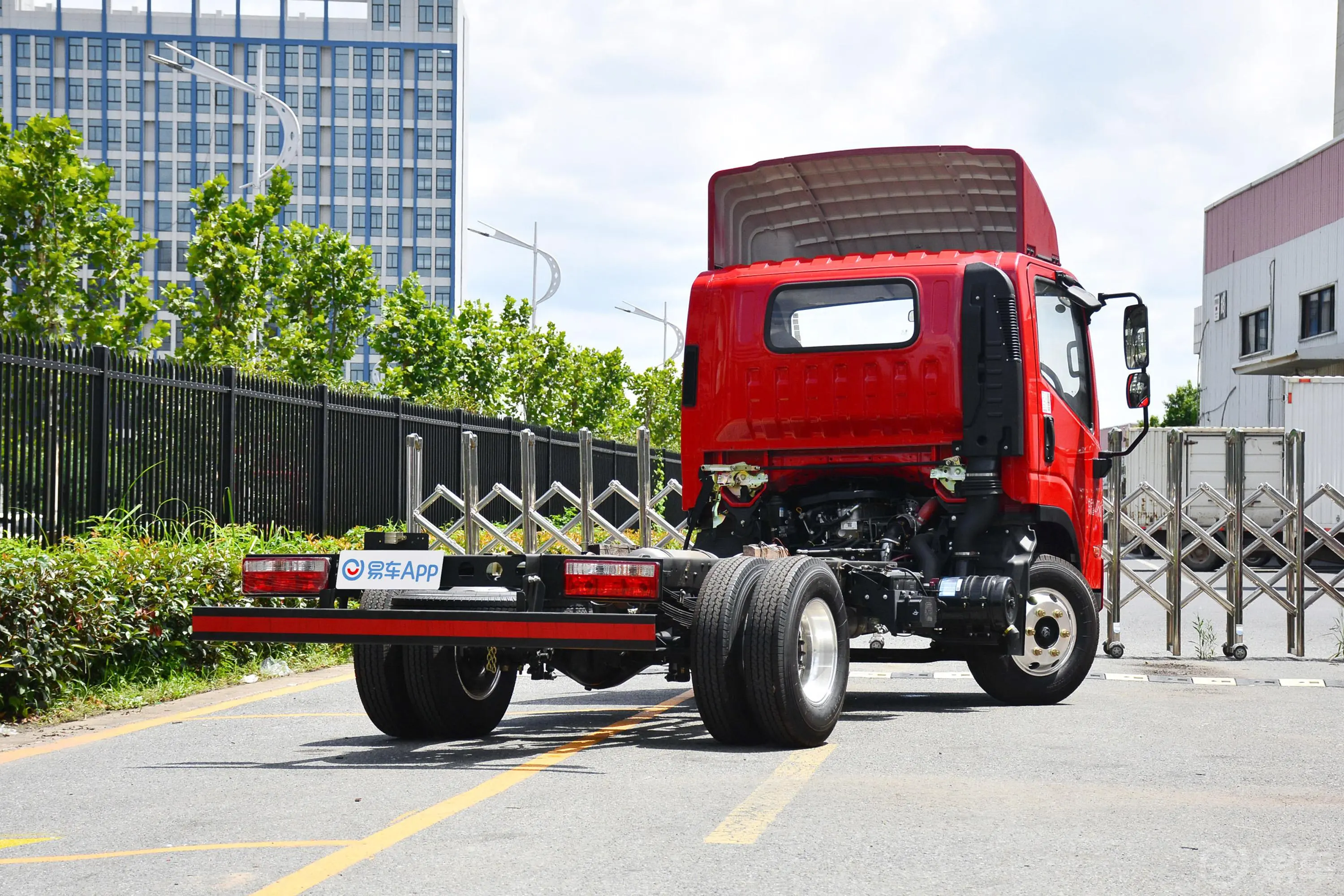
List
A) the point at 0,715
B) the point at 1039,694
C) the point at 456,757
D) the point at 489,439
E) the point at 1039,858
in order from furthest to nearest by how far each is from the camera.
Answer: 1. the point at 489,439
2. the point at 1039,694
3. the point at 0,715
4. the point at 456,757
5. the point at 1039,858

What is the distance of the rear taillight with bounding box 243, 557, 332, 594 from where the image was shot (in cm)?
763

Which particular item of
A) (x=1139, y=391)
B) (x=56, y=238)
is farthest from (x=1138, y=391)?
(x=56, y=238)

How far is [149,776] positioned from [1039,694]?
5.25 metres

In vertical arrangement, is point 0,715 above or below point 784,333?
below

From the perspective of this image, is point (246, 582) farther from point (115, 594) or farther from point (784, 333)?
point (784, 333)

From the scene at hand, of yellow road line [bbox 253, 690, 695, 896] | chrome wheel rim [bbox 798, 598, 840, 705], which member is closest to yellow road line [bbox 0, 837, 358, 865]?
→ yellow road line [bbox 253, 690, 695, 896]

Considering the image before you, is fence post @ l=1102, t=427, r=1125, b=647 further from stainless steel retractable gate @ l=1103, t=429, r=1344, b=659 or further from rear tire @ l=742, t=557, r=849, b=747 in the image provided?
rear tire @ l=742, t=557, r=849, b=747

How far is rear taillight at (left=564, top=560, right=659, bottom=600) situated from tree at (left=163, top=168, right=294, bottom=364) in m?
21.1

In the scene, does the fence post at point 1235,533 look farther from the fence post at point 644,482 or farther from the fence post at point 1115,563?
the fence post at point 644,482

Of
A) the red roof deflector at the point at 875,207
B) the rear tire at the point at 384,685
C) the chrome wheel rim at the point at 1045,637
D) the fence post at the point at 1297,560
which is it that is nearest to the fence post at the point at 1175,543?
the fence post at the point at 1297,560

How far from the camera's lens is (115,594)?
9828mm

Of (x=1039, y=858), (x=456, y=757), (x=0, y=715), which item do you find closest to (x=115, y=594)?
(x=0, y=715)

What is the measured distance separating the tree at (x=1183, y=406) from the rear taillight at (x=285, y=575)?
64.1 m

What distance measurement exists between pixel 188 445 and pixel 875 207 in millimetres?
6296
